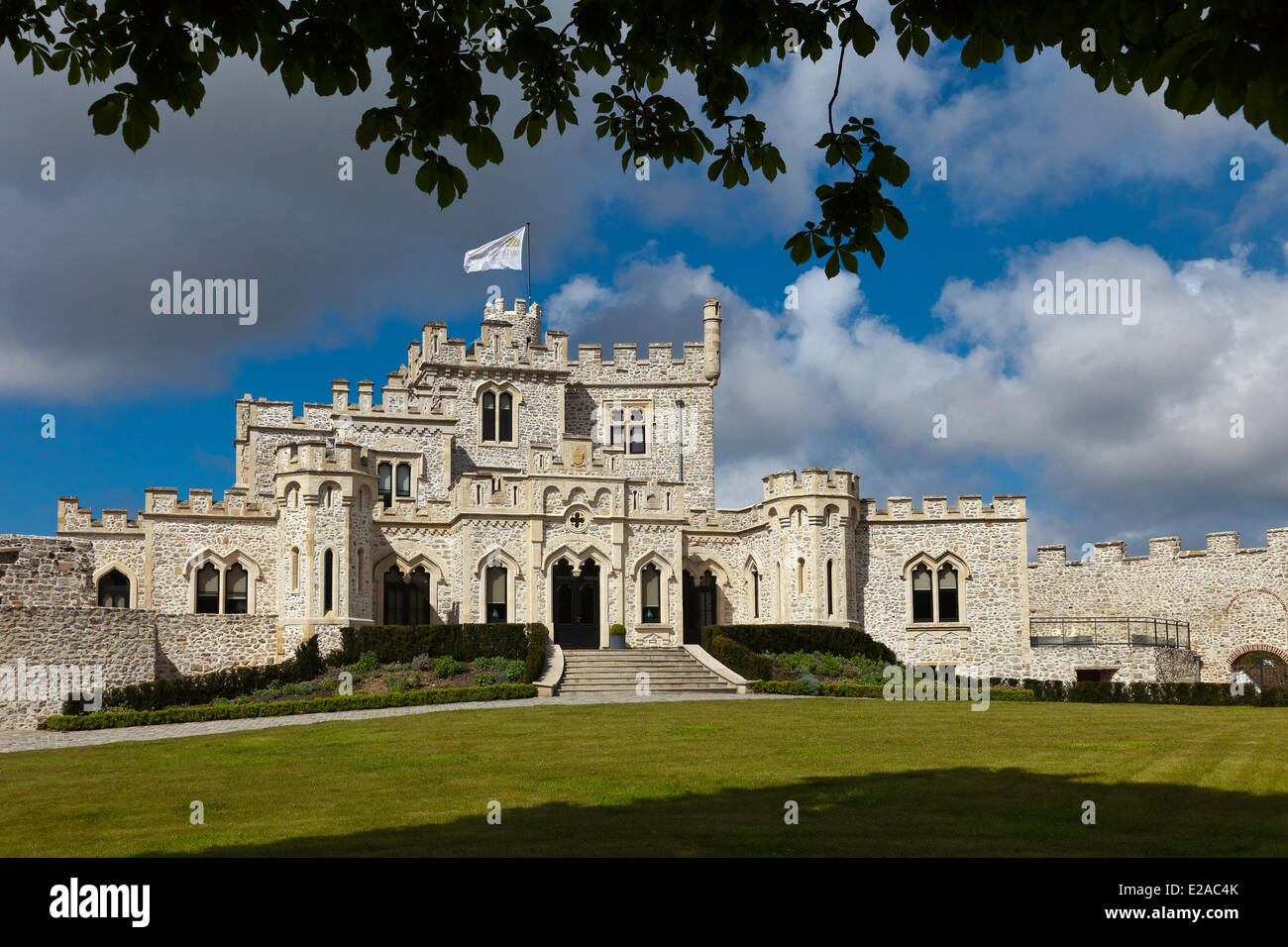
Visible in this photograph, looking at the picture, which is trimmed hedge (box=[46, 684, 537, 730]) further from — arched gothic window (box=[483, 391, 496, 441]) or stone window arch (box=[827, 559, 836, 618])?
arched gothic window (box=[483, 391, 496, 441])

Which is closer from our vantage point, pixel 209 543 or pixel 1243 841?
pixel 1243 841

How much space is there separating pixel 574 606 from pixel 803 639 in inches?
319

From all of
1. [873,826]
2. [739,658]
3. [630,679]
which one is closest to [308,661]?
[630,679]

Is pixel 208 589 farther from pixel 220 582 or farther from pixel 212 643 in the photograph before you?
pixel 212 643

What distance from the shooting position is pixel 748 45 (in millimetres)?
8672

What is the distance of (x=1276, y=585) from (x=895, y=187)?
1618 inches

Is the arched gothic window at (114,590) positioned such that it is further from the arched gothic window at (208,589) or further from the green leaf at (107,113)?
the green leaf at (107,113)

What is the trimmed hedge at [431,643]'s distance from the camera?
35375 millimetres

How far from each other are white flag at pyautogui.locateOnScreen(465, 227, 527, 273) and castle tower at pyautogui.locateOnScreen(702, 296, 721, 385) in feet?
32.0

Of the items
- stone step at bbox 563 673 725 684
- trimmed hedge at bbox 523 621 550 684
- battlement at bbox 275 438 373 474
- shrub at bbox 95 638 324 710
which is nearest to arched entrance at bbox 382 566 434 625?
battlement at bbox 275 438 373 474

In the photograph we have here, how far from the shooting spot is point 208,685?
3194cm
